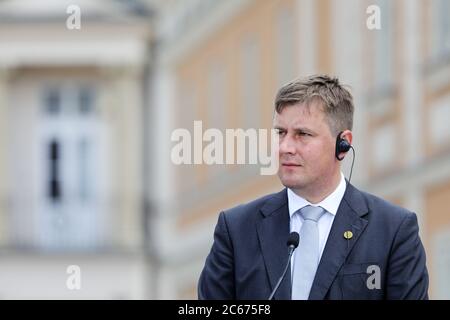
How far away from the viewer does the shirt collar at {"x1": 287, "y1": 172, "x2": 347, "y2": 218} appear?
7.10m

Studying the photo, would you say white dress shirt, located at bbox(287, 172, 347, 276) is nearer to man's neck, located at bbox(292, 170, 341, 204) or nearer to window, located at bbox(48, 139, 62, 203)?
man's neck, located at bbox(292, 170, 341, 204)

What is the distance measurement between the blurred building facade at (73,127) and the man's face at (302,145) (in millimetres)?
34596

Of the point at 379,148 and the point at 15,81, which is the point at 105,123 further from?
the point at 379,148

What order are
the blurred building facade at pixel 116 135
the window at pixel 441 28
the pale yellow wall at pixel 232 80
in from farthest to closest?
the blurred building facade at pixel 116 135 < the pale yellow wall at pixel 232 80 < the window at pixel 441 28

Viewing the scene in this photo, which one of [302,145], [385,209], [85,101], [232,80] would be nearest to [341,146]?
[302,145]

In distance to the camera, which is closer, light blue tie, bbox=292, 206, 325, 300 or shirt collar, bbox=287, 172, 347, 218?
light blue tie, bbox=292, 206, 325, 300

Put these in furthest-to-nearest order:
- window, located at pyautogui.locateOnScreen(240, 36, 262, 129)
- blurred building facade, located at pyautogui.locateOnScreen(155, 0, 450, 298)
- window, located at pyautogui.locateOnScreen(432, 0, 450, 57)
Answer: window, located at pyautogui.locateOnScreen(240, 36, 262, 129), blurred building facade, located at pyautogui.locateOnScreen(155, 0, 450, 298), window, located at pyautogui.locateOnScreen(432, 0, 450, 57)

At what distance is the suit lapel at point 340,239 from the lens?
692cm

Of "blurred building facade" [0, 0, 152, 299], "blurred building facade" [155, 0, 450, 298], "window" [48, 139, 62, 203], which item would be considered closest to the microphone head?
"blurred building facade" [155, 0, 450, 298]

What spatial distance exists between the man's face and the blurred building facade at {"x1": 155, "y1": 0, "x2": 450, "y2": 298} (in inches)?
524

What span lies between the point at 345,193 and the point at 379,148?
52.8 ft

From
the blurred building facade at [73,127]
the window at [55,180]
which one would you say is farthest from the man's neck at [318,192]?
the window at [55,180]

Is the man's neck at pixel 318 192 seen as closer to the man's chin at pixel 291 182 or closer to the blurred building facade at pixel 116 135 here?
the man's chin at pixel 291 182
